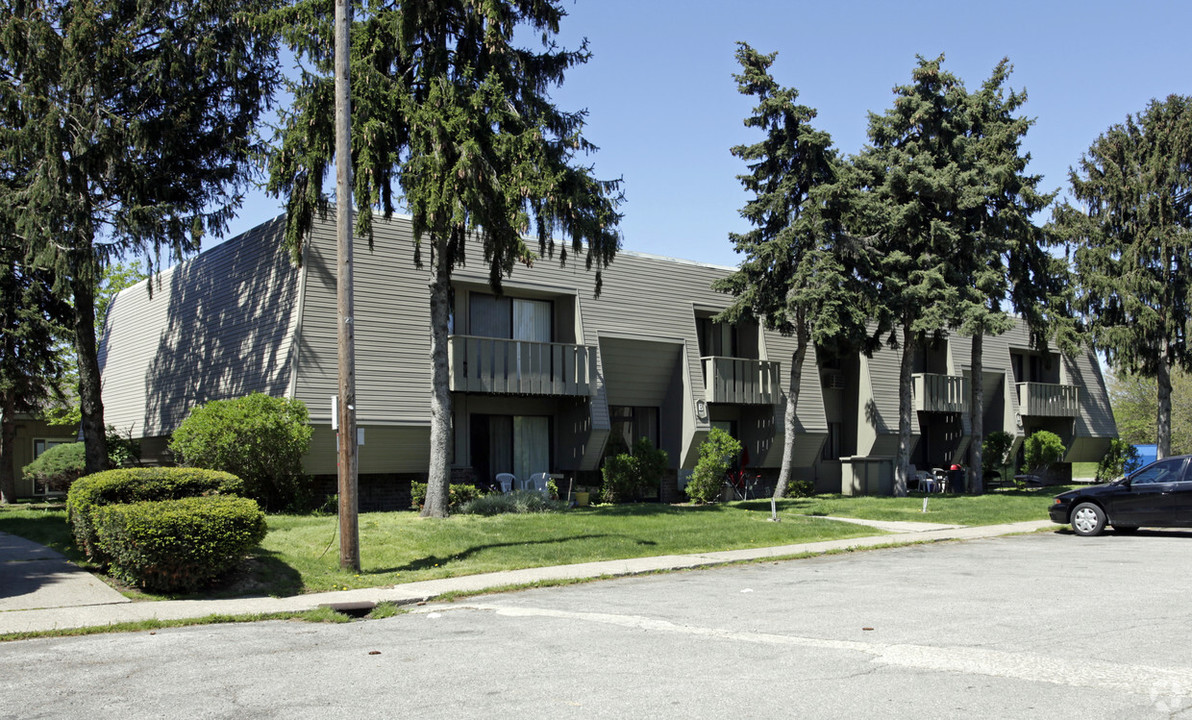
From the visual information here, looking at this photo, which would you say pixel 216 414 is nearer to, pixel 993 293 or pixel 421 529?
pixel 421 529

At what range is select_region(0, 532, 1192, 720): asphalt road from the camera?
6.52 metres

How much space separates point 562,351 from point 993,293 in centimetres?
1404

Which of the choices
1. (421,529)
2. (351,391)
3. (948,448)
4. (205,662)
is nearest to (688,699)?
(205,662)

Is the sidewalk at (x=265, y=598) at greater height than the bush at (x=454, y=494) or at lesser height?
lesser

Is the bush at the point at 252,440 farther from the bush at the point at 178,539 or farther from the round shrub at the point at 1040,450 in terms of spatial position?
the round shrub at the point at 1040,450

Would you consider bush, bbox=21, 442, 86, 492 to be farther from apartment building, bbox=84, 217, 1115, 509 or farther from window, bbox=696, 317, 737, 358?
window, bbox=696, 317, 737, 358

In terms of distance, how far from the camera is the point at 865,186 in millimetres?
30797

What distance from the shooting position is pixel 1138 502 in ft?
61.0

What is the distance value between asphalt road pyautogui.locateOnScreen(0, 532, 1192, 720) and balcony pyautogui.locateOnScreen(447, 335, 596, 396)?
11034 millimetres

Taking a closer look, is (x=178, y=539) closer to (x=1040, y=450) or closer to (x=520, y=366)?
(x=520, y=366)

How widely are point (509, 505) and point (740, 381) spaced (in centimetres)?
1011

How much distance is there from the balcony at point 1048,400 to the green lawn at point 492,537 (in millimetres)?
14681

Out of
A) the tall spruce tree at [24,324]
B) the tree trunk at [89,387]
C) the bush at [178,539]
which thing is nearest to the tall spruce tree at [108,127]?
the tree trunk at [89,387]

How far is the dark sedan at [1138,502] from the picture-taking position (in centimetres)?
1817
